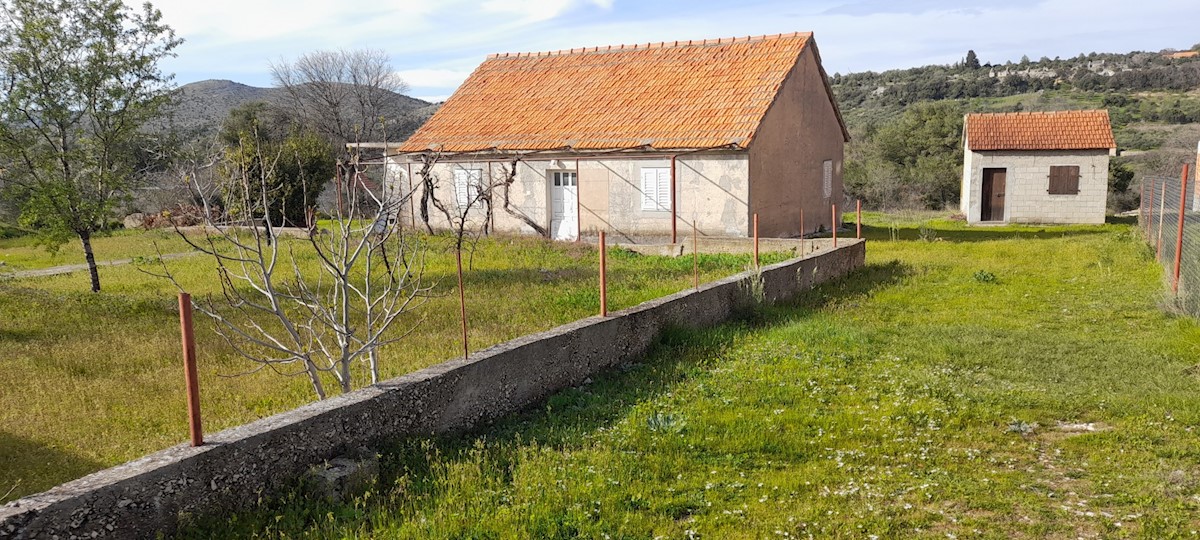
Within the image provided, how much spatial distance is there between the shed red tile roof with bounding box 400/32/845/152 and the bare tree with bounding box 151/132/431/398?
15.9 feet

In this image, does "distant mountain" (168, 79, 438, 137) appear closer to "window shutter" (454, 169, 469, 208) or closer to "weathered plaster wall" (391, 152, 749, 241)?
"window shutter" (454, 169, 469, 208)

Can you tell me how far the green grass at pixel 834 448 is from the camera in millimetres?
4531

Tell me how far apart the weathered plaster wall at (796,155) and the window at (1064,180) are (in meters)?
7.29

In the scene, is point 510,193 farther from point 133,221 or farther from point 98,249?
point 133,221

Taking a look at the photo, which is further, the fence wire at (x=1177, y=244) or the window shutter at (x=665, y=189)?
the window shutter at (x=665, y=189)

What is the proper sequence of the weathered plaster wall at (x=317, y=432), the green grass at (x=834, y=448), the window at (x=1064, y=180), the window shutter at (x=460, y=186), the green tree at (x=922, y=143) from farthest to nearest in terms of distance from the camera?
the green tree at (x=922, y=143)
the window at (x=1064, y=180)
the window shutter at (x=460, y=186)
the green grass at (x=834, y=448)
the weathered plaster wall at (x=317, y=432)

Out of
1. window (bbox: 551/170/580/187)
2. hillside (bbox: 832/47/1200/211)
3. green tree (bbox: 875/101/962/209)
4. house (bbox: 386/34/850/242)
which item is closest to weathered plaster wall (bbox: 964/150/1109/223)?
house (bbox: 386/34/850/242)

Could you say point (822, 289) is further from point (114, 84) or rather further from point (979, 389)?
point (114, 84)

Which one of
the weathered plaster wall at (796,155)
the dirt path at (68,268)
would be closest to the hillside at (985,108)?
the weathered plaster wall at (796,155)

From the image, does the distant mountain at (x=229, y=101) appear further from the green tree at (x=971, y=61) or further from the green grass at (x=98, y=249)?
the green tree at (x=971, y=61)

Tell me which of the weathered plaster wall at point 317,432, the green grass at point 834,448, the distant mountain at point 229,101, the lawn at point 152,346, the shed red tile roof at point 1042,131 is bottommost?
the green grass at point 834,448

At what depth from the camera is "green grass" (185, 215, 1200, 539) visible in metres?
4.53

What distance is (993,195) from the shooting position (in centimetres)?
2680

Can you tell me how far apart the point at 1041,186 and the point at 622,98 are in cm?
1406
